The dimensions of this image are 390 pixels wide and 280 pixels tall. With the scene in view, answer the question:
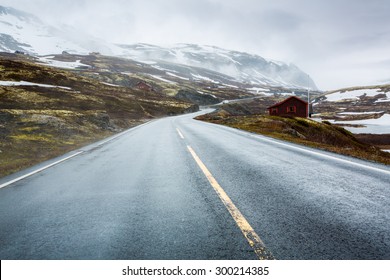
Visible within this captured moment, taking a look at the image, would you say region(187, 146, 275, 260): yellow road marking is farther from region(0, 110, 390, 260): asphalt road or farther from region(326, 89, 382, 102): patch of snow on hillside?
region(326, 89, 382, 102): patch of snow on hillside

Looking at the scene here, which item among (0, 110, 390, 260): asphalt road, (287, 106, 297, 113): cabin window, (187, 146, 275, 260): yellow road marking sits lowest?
(0, 110, 390, 260): asphalt road

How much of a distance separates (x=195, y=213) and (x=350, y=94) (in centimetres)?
14531

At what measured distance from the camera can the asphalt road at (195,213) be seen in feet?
10.4

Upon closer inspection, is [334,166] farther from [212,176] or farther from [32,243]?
[32,243]

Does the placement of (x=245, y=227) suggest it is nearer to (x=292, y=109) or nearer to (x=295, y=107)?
Answer: (x=292, y=109)

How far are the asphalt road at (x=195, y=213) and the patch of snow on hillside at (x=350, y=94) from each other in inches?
5302

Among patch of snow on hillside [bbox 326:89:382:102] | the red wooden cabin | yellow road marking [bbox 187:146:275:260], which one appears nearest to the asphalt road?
yellow road marking [bbox 187:146:275:260]

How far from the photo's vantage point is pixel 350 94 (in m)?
128

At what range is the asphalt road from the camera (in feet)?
10.4

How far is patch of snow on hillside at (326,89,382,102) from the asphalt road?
134661mm

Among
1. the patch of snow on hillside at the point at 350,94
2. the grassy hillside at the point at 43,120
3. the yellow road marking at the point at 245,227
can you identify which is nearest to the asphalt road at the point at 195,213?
the yellow road marking at the point at 245,227

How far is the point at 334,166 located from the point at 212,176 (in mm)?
3697

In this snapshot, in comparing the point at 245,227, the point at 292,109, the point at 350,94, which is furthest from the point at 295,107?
the point at 350,94
